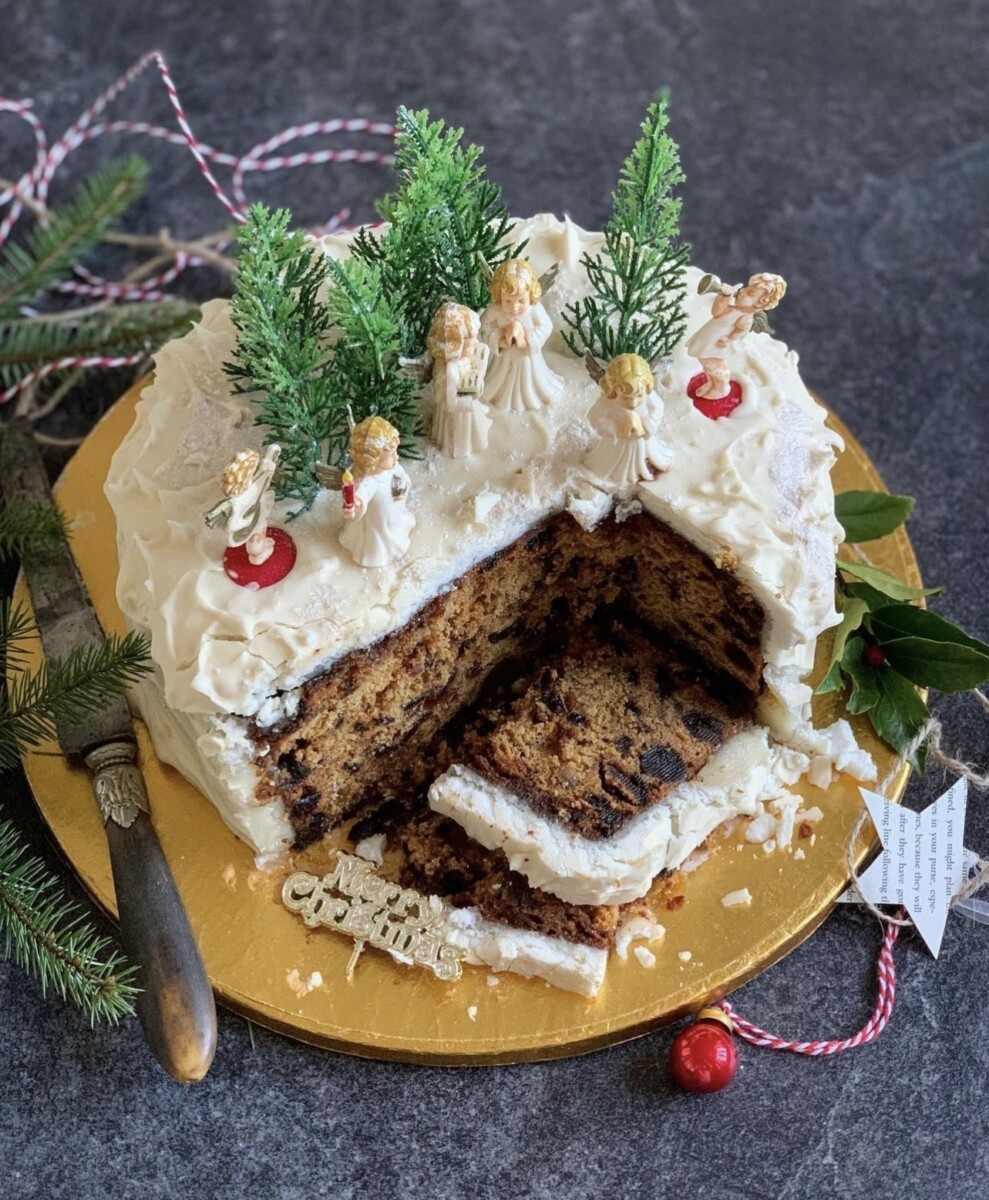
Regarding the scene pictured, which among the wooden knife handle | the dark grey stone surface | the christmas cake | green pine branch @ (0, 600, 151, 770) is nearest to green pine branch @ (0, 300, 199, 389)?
the dark grey stone surface

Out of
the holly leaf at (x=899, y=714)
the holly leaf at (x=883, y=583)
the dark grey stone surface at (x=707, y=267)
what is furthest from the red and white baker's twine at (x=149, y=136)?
the holly leaf at (x=899, y=714)

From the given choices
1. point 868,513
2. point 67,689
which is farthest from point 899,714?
point 67,689

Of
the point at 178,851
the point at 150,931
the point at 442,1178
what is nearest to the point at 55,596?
the point at 178,851

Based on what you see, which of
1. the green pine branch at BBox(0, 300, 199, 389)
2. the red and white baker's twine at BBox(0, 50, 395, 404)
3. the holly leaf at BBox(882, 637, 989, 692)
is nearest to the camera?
the holly leaf at BBox(882, 637, 989, 692)

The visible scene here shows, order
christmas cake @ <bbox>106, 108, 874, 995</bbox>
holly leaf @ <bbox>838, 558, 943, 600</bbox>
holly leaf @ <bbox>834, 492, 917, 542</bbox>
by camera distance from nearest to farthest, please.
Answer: christmas cake @ <bbox>106, 108, 874, 995</bbox>, holly leaf @ <bbox>838, 558, 943, 600</bbox>, holly leaf @ <bbox>834, 492, 917, 542</bbox>

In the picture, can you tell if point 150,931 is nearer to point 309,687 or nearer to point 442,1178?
point 309,687

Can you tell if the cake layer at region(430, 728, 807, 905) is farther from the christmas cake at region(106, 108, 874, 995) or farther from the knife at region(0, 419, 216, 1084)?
the knife at region(0, 419, 216, 1084)
